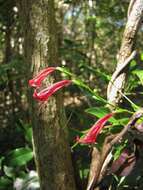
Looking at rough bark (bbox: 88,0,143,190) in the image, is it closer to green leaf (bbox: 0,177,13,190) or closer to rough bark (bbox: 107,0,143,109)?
rough bark (bbox: 107,0,143,109)

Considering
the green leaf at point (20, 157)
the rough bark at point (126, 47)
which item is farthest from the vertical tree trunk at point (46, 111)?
the green leaf at point (20, 157)

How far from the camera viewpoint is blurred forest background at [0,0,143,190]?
5.15 ft

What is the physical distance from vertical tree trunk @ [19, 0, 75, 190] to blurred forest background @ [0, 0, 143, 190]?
2.0 inches

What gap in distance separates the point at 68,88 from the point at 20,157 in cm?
164

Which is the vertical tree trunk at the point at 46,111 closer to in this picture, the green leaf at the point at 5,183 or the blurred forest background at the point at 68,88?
the blurred forest background at the point at 68,88

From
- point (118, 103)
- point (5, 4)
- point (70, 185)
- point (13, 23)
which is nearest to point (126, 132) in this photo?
point (118, 103)

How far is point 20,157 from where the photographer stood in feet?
6.35

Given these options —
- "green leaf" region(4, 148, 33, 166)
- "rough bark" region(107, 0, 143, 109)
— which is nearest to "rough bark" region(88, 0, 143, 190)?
"rough bark" region(107, 0, 143, 109)

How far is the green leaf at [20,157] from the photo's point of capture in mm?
1922

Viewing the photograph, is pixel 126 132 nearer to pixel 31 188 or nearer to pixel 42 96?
pixel 42 96

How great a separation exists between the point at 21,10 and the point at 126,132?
0.68 metres

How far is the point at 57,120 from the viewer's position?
5.04 ft

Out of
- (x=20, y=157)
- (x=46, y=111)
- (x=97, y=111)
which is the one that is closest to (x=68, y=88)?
(x=20, y=157)

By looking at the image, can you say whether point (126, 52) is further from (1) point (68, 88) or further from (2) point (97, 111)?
(1) point (68, 88)
